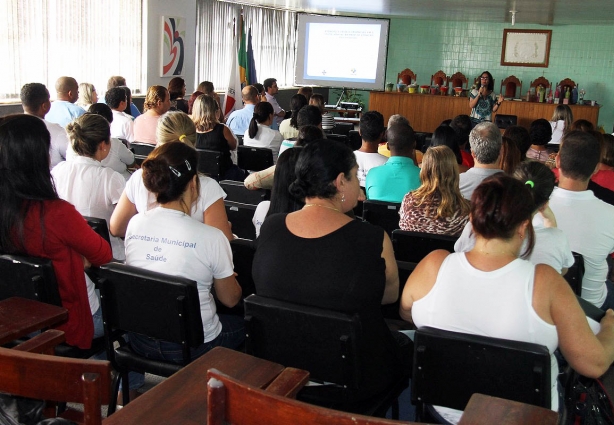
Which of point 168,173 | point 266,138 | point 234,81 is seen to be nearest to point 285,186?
point 168,173

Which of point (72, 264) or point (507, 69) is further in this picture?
point (507, 69)

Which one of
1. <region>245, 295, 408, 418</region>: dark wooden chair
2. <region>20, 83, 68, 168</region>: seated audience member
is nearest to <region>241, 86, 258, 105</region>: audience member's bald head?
<region>20, 83, 68, 168</region>: seated audience member

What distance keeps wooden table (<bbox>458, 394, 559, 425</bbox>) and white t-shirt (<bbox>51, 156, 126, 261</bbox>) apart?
2484 mm

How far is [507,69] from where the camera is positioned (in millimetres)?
13734

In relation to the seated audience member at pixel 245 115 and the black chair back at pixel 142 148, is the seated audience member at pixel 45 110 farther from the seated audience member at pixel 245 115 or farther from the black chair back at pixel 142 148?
the seated audience member at pixel 245 115

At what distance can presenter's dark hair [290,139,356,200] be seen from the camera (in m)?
2.18

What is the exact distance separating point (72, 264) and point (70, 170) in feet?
3.28

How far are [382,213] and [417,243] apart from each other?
0.72 m

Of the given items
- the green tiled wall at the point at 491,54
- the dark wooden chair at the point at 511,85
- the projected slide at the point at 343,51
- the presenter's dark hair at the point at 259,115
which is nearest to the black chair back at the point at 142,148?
the presenter's dark hair at the point at 259,115

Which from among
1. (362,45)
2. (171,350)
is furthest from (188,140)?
(362,45)

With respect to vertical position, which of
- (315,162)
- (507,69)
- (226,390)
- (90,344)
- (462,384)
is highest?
(507,69)

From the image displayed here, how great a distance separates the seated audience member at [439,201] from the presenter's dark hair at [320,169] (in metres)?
1.04

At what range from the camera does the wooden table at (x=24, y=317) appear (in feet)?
5.46

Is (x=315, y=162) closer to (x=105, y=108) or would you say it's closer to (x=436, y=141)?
(x=436, y=141)
